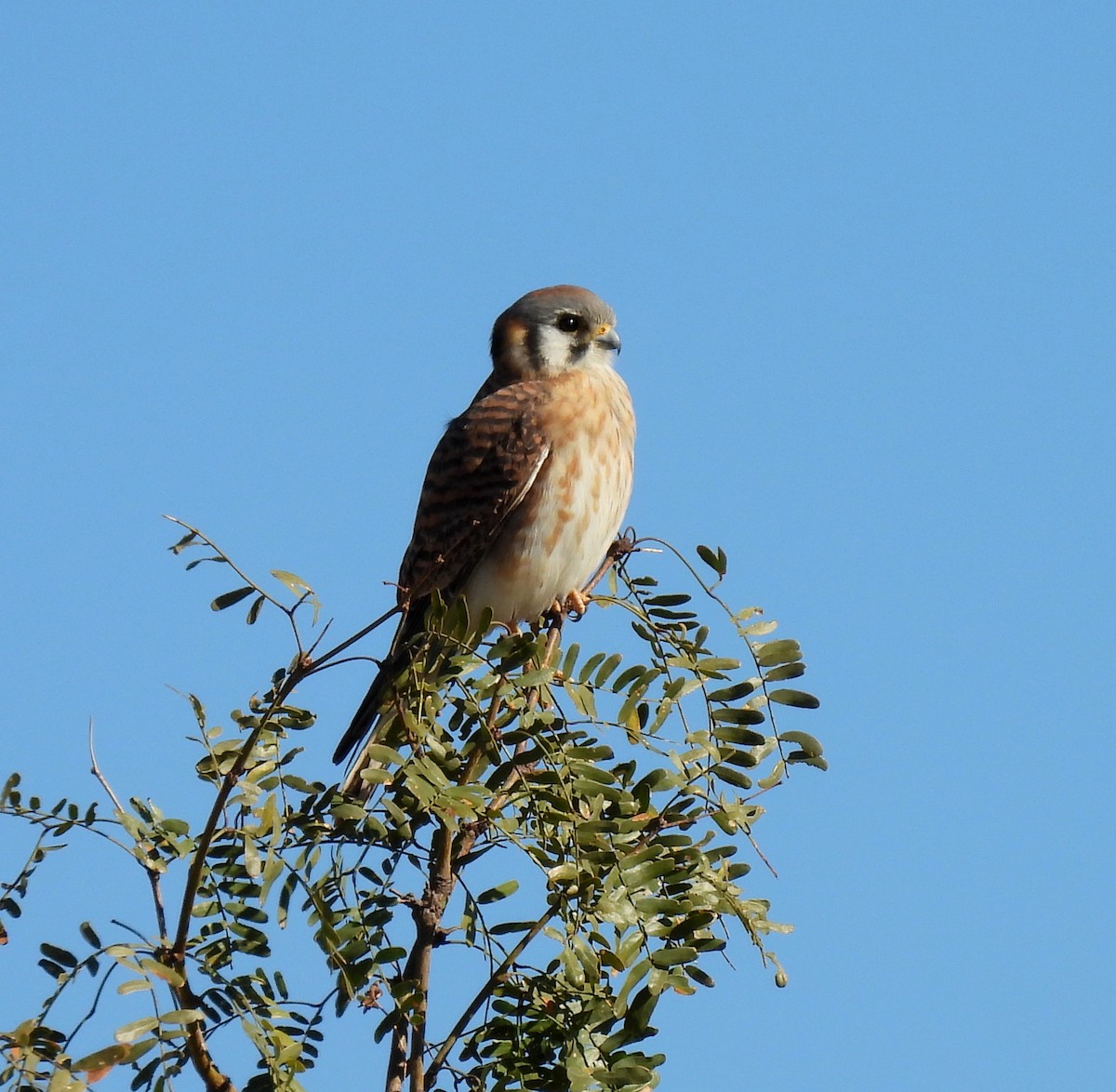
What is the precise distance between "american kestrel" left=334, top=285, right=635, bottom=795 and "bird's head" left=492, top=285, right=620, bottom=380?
17 centimetres

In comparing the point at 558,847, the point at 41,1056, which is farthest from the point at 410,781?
the point at 41,1056

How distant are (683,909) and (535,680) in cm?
44

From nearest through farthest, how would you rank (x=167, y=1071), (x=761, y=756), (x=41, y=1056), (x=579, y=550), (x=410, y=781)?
1. (x=41, y=1056)
2. (x=167, y=1071)
3. (x=410, y=781)
4. (x=761, y=756)
5. (x=579, y=550)

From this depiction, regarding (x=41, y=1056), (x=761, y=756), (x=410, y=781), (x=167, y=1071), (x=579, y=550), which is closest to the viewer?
(x=41, y=1056)

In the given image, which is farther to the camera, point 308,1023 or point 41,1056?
point 308,1023

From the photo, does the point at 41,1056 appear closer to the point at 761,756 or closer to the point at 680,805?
the point at 680,805

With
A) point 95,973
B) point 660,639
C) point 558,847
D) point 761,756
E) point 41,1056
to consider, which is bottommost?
point 41,1056

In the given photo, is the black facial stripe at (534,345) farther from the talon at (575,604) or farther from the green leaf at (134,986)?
the green leaf at (134,986)

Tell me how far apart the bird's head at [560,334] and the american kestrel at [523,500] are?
0.17m

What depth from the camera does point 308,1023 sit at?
2299 mm

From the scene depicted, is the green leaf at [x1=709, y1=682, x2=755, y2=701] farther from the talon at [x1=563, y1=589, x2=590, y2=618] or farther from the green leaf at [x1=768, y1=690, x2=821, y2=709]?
the talon at [x1=563, y1=589, x2=590, y2=618]

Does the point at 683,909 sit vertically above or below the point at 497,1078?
above

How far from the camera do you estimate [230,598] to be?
2.26 metres

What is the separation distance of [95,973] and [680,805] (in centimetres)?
84
